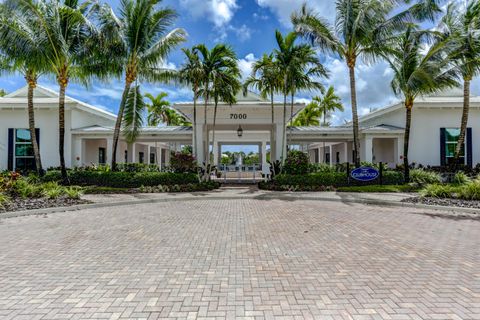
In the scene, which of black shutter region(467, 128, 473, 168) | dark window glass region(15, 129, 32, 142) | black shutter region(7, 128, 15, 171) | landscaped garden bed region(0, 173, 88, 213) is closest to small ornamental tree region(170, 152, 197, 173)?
landscaped garden bed region(0, 173, 88, 213)

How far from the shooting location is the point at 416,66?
48.8ft

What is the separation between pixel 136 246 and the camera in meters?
5.70

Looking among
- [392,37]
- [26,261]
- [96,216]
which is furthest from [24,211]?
[392,37]

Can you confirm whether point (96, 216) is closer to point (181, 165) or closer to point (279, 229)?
point (279, 229)

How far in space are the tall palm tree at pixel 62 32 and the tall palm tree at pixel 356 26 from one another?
10.6 meters

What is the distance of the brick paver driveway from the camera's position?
10.9ft

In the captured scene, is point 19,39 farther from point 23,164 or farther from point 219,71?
point 23,164

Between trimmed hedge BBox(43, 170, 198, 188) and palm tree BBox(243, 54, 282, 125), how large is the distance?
6.60m

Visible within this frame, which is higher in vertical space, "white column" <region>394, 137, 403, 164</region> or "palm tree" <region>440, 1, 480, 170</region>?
"palm tree" <region>440, 1, 480, 170</region>

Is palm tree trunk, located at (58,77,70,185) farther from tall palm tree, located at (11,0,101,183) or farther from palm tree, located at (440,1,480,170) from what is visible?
palm tree, located at (440,1,480,170)

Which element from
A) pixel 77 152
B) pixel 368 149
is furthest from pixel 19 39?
pixel 368 149

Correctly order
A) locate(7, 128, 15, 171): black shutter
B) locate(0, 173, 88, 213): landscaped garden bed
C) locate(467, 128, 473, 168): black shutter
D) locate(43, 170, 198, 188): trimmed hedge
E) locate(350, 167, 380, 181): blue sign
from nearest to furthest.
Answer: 1. locate(0, 173, 88, 213): landscaped garden bed
2. locate(350, 167, 380, 181): blue sign
3. locate(43, 170, 198, 188): trimmed hedge
4. locate(467, 128, 473, 168): black shutter
5. locate(7, 128, 15, 171): black shutter

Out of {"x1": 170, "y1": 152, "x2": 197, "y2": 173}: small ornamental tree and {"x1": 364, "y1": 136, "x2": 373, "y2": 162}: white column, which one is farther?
{"x1": 364, "y1": 136, "x2": 373, "y2": 162}: white column

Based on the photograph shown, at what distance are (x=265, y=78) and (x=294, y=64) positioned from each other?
6.43ft
